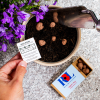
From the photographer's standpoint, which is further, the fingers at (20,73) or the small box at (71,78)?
the small box at (71,78)

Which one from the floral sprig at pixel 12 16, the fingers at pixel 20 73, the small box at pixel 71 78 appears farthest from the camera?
the small box at pixel 71 78

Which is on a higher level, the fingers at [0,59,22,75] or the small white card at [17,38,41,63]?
the small white card at [17,38,41,63]

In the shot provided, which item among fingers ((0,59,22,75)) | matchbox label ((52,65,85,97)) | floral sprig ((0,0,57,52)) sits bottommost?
matchbox label ((52,65,85,97))

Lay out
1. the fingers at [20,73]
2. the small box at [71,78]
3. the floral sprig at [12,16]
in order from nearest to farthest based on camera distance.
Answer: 1. the floral sprig at [12,16]
2. the fingers at [20,73]
3. the small box at [71,78]

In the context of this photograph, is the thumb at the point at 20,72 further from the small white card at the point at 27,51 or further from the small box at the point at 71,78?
the small box at the point at 71,78

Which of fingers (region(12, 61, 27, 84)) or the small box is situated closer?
fingers (region(12, 61, 27, 84))

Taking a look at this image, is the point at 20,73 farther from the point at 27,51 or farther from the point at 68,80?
the point at 68,80

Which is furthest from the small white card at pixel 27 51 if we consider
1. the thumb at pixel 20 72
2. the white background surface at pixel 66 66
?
the white background surface at pixel 66 66

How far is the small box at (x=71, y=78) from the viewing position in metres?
0.68

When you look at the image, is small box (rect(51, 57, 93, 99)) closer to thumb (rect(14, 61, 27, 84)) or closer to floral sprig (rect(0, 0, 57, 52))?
thumb (rect(14, 61, 27, 84))

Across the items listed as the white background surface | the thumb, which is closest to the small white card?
the thumb

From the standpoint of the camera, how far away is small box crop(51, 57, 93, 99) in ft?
2.23

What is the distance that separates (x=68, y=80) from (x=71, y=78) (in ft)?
0.08

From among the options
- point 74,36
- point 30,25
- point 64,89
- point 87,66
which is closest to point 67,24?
point 74,36
